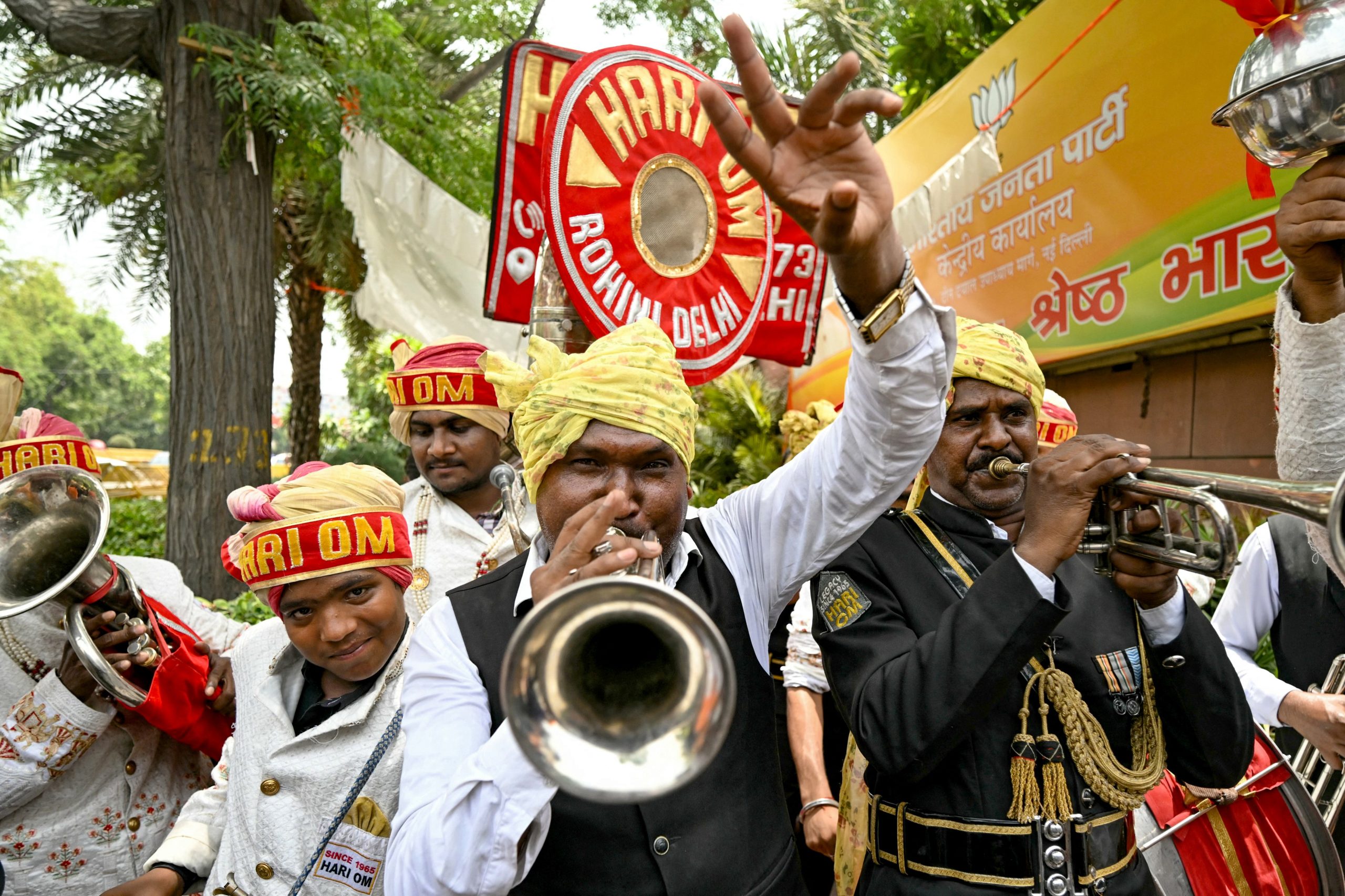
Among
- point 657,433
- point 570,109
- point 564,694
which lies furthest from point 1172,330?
point 564,694

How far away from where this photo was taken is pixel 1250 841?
2.63 m

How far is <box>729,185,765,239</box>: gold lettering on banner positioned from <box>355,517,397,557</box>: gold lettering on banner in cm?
185

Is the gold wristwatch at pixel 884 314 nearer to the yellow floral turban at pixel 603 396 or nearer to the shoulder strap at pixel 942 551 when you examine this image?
the yellow floral turban at pixel 603 396

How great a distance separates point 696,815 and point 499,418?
2236 mm

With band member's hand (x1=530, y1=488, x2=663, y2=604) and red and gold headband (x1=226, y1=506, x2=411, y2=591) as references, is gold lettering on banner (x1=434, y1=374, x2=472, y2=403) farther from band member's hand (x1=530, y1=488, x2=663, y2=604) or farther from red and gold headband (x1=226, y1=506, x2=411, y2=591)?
band member's hand (x1=530, y1=488, x2=663, y2=604)

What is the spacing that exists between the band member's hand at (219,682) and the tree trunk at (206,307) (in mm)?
3877

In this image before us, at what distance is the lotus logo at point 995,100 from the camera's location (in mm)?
7605

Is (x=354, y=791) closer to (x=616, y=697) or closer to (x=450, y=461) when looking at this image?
(x=616, y=697)

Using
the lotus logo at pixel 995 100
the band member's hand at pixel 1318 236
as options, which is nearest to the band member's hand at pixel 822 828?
the band member's hand at pixel 1318 236

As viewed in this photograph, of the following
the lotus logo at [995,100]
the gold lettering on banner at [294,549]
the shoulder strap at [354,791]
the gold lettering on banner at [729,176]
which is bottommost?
the shoulder strap at [354,791]

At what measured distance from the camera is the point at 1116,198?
20.5ft

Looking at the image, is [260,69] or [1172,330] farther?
[260,69]

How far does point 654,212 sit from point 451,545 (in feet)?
4.84

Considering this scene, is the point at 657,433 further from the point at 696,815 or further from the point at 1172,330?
the point at 1172,330
